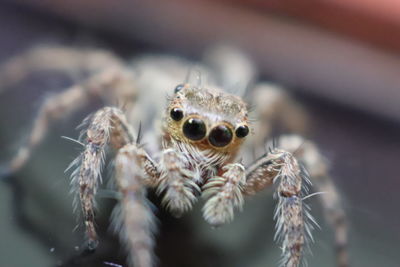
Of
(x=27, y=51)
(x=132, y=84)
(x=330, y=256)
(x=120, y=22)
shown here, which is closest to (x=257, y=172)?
(x=330, y=256)

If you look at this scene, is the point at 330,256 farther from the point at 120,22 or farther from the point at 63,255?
the point at 120,22

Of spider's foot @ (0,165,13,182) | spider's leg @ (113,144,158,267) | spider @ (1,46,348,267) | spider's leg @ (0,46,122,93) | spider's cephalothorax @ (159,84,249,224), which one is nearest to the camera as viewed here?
spider's leg @ (113,144,158,267)

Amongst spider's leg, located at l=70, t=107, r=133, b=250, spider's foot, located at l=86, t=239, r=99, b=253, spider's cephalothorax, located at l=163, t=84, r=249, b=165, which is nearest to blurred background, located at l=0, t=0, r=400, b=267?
spider's foot, located at l=86, t=239, r=99, b=253

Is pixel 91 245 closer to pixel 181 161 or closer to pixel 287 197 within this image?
pixel 181 161

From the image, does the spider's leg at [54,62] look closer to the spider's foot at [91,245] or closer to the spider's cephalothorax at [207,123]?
the spider's cephalothorax at [207,123]

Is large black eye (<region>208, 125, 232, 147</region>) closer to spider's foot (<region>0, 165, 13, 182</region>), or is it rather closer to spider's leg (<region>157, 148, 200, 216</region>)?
spider's leg (<region>157, 148, 200, 216</region>)

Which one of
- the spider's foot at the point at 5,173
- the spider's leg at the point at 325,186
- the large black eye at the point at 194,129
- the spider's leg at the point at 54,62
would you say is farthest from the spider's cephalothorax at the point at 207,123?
the spider's leg at the point at 54,62
